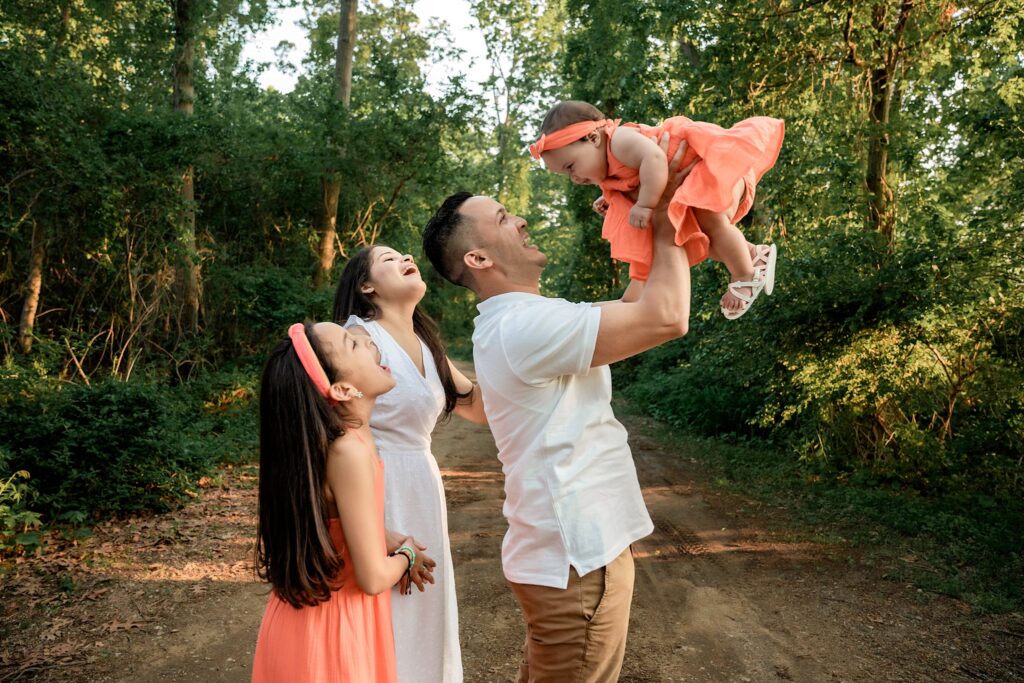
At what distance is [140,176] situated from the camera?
9.87 meters

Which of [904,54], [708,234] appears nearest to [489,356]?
[708,234]

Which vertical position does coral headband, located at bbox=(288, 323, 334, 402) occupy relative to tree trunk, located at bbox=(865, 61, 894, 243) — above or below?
below

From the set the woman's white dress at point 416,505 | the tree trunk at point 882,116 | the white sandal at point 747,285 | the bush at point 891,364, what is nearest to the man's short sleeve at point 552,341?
the white sandal at point 747,285

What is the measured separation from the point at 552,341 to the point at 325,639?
110cm

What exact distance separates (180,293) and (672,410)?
8.75m

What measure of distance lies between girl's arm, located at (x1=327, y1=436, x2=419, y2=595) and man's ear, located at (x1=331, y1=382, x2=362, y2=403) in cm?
12

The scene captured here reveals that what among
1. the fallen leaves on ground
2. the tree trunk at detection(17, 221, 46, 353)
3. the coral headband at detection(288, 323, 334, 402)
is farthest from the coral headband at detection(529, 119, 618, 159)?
the tree trunk at detection(17, 221, 46, 353)

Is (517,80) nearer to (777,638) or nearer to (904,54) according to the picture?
(904,54)

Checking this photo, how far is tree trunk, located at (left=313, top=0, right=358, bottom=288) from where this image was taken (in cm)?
1460

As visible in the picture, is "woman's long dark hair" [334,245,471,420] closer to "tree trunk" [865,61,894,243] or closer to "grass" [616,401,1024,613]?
"grass" [616,401,1024,613]

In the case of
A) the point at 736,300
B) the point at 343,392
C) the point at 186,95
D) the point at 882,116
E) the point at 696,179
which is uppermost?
the point at 186,95

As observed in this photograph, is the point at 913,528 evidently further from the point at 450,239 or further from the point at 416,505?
the point at 450,239

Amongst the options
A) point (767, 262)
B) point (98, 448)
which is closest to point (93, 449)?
point (98, 448)

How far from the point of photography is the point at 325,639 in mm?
2143
